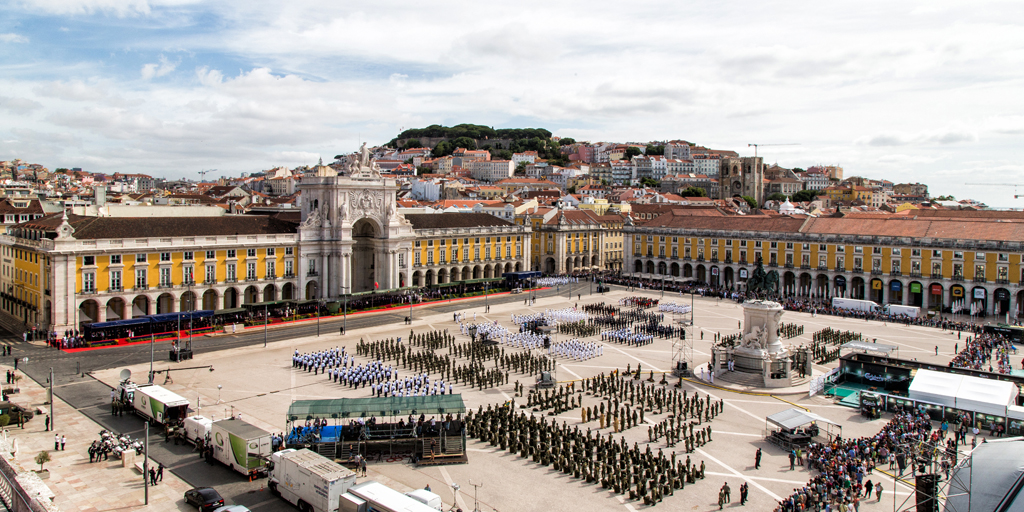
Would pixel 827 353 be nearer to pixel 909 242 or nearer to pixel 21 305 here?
pixel 909 242

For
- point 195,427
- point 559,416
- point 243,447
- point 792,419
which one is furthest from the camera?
point 559,416

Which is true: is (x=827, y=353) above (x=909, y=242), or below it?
below

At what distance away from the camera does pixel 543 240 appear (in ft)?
303

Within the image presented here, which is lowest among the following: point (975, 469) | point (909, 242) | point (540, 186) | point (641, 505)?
point (641, 505)

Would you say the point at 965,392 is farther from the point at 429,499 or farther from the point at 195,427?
the point at 195,427

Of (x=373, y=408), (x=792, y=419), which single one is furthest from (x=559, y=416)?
(x=792, y=419)

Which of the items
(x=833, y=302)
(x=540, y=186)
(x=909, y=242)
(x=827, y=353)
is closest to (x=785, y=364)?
(x=827, y=353)

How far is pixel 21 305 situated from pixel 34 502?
41787 millimetres

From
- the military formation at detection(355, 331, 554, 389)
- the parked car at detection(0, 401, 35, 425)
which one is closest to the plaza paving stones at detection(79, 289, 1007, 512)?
the parked car at detection(0, 401, 35, 425)

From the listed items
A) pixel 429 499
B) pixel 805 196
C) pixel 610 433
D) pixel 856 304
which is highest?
pixel 805 196

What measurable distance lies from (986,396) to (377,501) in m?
27.2

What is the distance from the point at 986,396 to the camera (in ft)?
97.0

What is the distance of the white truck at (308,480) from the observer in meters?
19.8

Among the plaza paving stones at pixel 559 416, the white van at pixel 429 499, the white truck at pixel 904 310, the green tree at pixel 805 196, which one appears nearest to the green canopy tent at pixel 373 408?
the plaza paving stones at pixel 559 416
